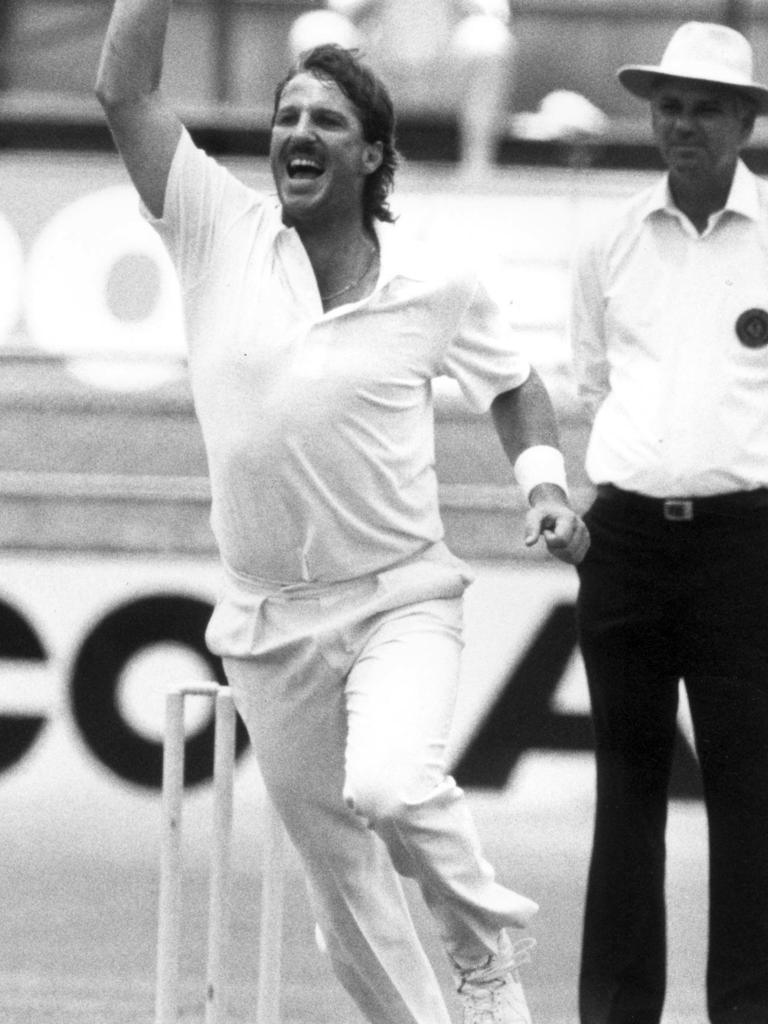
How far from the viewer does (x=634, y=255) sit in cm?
512

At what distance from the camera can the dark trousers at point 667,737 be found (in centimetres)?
496

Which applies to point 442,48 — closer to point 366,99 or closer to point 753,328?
point 753,328

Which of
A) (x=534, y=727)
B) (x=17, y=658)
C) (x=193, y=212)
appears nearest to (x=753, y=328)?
(x=193, y=212)

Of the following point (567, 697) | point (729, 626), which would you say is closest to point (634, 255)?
point (729, 626)

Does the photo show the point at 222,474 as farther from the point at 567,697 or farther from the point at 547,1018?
the point at 567,697

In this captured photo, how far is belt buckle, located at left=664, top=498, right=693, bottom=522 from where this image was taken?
16.3 feet

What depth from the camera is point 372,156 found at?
15.1ft

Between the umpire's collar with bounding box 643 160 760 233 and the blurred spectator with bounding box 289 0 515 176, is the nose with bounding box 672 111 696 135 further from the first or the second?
the blurred spectator with bounding box 289 0 515 176

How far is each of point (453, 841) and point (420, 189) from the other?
5.41m

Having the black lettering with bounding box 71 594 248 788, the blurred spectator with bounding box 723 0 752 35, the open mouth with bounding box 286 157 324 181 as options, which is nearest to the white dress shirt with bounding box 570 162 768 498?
the open mouth with bounding box 286 157 324 181

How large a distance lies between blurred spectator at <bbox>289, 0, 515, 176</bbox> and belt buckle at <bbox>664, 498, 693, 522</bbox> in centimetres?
460

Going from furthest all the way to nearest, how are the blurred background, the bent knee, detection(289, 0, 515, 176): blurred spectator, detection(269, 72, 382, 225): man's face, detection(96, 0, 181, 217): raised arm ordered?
detection(289, 0, 515, 176): blurred spectator, the blurred background, detection(269, 72, 382, 225): man's face, detection(96, 0, 181, 217): raised arm, the bent knee

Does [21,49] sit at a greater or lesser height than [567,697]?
greater

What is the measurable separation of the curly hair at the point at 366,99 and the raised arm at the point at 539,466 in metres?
0.41
